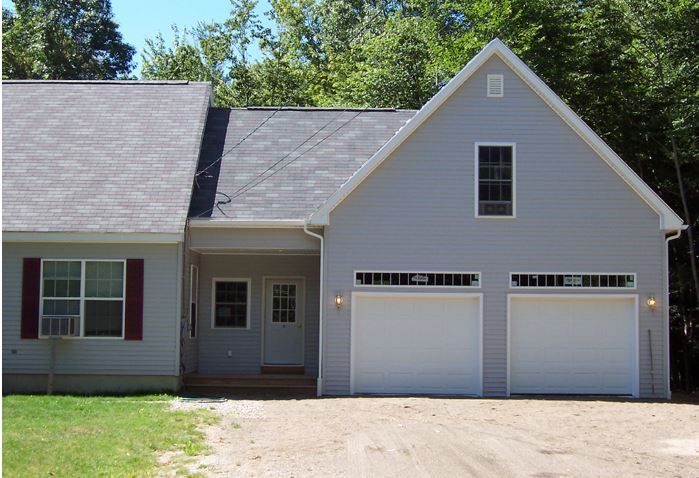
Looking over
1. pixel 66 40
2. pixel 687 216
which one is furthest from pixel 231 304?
pixel 66 40

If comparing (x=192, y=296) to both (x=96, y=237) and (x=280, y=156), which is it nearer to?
(x=96, y=237)

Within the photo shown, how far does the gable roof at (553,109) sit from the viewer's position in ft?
54.7

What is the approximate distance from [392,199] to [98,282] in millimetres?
5820

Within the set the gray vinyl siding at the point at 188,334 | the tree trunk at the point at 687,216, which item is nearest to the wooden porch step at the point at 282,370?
the gray vinyl siding at the point at 188,334

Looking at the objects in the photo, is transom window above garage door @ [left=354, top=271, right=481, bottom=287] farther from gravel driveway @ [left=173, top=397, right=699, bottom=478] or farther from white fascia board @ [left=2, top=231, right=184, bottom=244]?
white fascia board @ [left=2, top=231, right=184, bottom=244]

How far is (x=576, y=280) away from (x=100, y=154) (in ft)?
32.5

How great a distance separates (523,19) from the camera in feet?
81.1

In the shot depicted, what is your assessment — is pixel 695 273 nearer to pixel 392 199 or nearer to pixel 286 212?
pixel 392 199

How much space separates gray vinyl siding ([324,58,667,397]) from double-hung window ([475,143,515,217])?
14cm

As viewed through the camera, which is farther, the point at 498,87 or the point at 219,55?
the point at 219,55

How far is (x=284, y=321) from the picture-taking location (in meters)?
19.1

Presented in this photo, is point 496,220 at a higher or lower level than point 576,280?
higher

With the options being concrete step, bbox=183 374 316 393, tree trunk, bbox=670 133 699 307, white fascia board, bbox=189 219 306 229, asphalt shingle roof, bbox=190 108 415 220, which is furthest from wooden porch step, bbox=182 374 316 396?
tree trunk, bbox=670 133 699 307

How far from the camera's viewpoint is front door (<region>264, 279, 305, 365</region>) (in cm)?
1906
